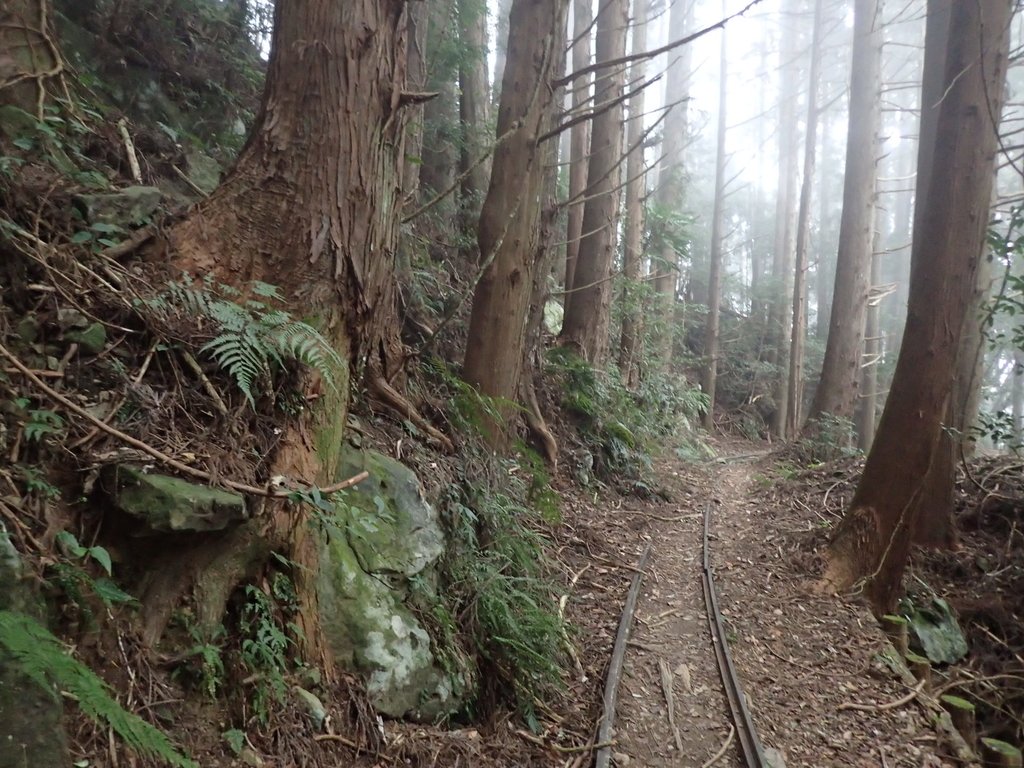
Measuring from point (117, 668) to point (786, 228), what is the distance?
29.2 metres

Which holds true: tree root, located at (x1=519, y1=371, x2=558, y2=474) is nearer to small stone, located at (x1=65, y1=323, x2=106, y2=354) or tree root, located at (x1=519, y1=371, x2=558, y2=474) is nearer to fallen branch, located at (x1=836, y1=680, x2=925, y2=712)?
fallen branch, located at (x1=836, y1=680, x2=925, y2=712)

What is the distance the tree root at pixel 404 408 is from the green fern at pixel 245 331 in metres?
1.48

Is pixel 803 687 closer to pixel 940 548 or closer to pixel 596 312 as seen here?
pixel 940 548

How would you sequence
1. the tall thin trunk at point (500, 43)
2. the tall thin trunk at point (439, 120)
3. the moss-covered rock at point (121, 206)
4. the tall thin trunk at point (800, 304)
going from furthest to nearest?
1. the tall thin trunk at point (800, 304)
2. the tall thin trunk at point (500, 43)
3. the tall thin trunk at point (439, 120)
4. the moss-covered rock at point (121, 206)

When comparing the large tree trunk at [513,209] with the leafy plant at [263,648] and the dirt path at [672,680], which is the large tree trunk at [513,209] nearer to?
the dirt path at [672,680]

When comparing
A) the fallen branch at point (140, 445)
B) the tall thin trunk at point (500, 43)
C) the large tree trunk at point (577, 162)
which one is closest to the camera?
the fallen branch at point (140, 445)

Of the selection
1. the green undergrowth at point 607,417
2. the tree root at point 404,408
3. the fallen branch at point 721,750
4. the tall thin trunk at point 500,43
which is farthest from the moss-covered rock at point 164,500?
the green undergrowth at point 607,417

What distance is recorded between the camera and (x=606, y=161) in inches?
461

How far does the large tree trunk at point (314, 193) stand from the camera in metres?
3.56

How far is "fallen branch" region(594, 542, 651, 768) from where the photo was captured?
13.6 feet

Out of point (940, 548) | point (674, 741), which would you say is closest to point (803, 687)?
point (674, 741)

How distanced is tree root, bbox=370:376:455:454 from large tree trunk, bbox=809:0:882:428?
35.9 ft

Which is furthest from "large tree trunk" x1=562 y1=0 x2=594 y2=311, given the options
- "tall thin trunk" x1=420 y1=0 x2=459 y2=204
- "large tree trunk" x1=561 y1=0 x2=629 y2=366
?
"tall thin trunk" x1=420 y1=0 x2=459 y2=204

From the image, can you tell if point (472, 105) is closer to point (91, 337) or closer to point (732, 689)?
point (91, 337)
